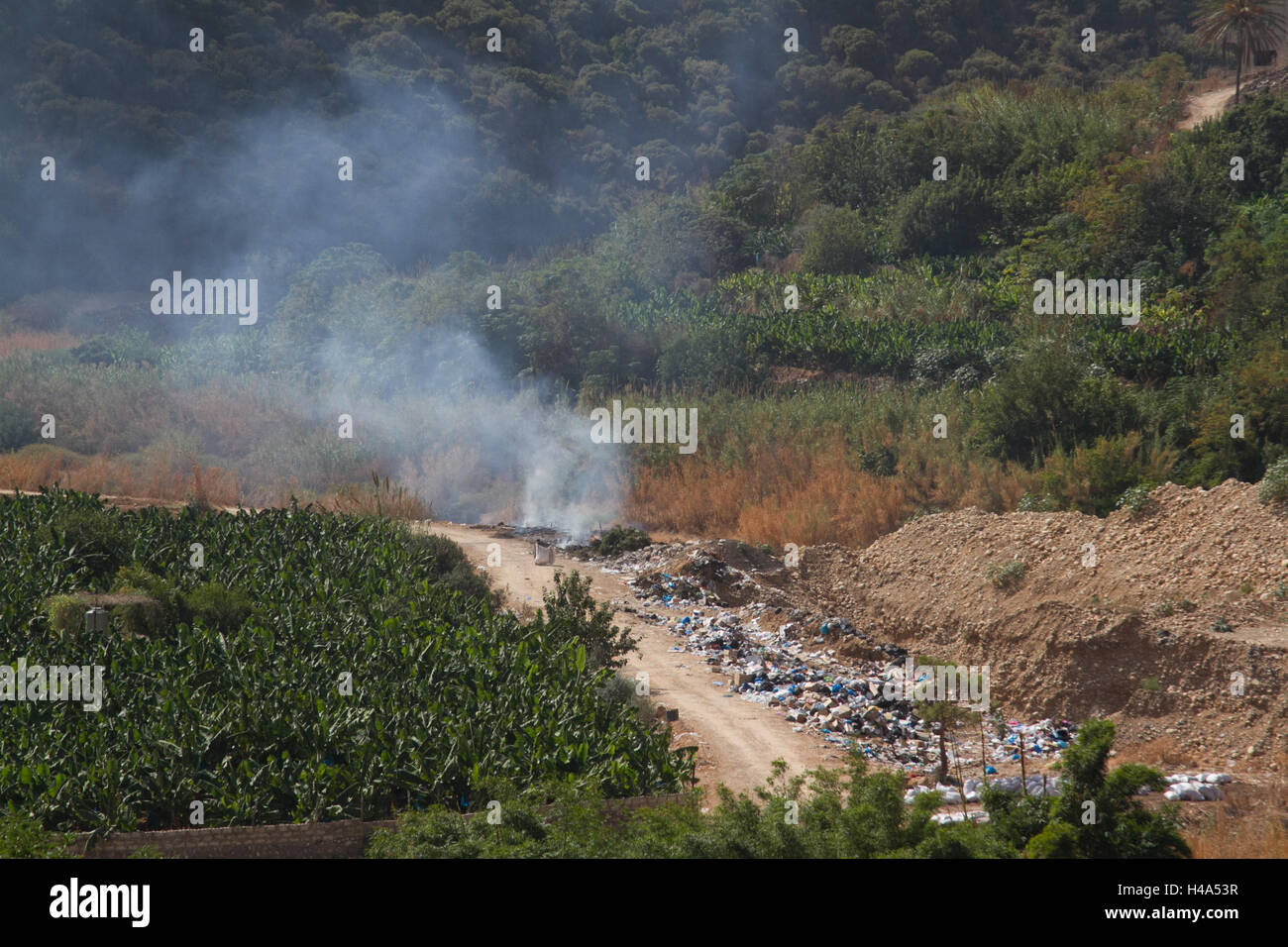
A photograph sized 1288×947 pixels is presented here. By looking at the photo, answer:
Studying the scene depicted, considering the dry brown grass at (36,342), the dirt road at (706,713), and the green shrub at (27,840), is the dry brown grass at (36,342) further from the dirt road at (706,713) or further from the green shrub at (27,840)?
the green shrub at (27,840)

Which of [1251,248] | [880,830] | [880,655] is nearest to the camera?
[880,830]

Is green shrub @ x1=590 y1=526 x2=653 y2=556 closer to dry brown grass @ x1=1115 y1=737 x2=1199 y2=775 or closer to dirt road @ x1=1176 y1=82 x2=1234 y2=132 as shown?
dry brown grass @ x1=1115 y1=737 x2=1199 y2=775

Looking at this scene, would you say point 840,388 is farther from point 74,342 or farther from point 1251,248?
point 74,342

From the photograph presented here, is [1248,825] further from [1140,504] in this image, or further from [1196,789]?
[1140,504]

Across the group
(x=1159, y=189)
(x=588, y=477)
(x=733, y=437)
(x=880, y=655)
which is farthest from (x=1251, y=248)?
(x=880, y=655)

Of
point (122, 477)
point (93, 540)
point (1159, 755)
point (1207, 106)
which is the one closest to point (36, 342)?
point (122, 477)

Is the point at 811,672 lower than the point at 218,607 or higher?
lower
